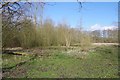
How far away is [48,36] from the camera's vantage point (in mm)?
29500

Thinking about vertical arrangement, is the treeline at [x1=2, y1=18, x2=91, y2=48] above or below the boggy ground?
above

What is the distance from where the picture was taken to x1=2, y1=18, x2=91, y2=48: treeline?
86.6 ft

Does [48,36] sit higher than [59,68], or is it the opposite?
[48,36]

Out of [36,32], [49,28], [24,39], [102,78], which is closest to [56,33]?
[49,28]

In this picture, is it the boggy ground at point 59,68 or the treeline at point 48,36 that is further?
the treeline at point 48,36

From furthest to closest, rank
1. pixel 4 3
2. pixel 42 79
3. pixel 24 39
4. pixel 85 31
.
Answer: pixel 85 31
pixel 24 39
pixel 42 79
pixel 4 3

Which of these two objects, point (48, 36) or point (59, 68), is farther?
point (48, 36)

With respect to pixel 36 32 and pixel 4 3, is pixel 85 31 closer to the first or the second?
pixel 36 32

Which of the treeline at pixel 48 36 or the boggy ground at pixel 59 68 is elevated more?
the treeline at pixel 48 36

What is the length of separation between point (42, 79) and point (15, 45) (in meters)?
19.4

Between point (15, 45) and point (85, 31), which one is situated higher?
point (85, 31)

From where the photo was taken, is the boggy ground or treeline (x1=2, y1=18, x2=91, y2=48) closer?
the boggy ground

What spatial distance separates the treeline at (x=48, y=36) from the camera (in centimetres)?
2640

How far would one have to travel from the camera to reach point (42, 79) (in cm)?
820
